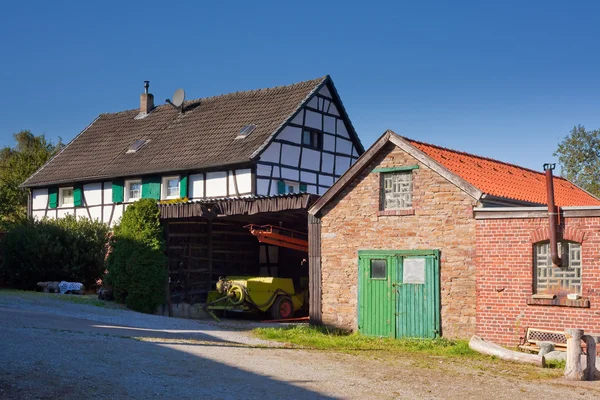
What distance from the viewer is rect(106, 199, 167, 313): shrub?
22781 millimetres

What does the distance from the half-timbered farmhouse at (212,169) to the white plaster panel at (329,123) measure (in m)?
0.04

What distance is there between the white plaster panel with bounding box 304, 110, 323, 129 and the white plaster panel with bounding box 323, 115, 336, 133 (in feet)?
0.82

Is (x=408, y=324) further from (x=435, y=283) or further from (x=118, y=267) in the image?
(x=118, y=267)

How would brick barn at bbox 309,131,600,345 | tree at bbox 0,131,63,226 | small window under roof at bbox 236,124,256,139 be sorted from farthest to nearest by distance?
tree at bbox 0,131,63,226
small window under roof at bbox 236,124,256,139
brick barn at bbox 309,131,600,345

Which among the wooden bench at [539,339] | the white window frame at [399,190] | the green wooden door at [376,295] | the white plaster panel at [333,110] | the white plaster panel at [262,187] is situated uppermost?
the white plaster panel at [333,110]

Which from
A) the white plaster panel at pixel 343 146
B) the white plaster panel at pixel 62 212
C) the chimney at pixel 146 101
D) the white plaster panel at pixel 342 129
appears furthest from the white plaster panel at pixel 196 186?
the chimney at pixel 146 101

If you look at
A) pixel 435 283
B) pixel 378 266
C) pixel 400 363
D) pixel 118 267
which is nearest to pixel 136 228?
pixel 118 267

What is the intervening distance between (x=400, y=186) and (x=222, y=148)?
12241mm

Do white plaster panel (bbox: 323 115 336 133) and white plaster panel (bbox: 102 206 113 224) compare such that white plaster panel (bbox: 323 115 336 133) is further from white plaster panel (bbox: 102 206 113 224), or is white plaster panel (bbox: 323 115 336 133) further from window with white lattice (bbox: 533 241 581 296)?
window with white lattice (bbox: 533 241 581 296)

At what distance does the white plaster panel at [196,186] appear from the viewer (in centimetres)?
2894

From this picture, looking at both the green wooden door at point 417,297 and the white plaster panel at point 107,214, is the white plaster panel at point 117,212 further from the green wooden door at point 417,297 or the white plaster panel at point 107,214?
the green wooden door at point 417,297

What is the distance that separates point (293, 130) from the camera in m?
29.5

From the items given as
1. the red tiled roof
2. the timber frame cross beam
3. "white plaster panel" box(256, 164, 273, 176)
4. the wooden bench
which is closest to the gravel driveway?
the wooden bench

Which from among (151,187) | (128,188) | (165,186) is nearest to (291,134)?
(165,186)
